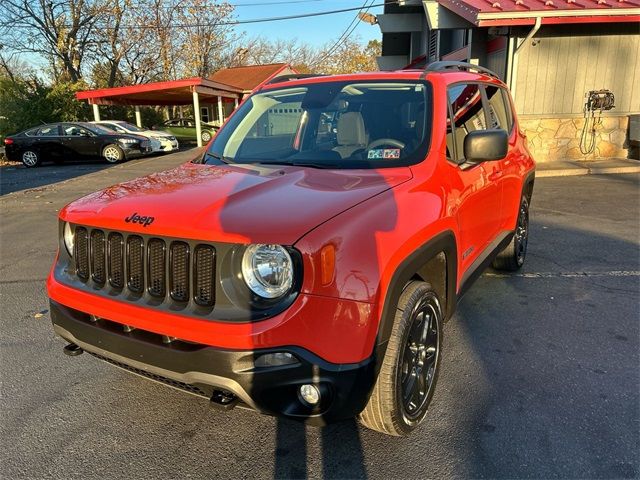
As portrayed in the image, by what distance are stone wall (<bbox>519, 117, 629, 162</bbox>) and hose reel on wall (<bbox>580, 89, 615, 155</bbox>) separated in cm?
7

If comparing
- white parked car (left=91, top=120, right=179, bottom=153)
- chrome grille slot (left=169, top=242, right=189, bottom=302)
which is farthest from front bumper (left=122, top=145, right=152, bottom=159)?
chrome grille slot (left=169, top=242, right=189, bottom=302)

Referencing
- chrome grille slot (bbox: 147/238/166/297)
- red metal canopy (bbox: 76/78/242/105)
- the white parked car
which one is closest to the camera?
chrome grille slot (bbox: 147/238/166/297)

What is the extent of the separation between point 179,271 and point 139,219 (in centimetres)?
32

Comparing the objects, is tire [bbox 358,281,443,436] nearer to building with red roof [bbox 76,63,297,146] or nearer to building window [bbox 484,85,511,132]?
building window [bbox 484,85,511,132]

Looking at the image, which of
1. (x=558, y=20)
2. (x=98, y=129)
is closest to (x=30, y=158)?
(x=98, y=129)

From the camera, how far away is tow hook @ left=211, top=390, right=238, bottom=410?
6.84ft

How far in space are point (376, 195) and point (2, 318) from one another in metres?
3.53

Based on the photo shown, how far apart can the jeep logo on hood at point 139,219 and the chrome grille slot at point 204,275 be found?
29cm

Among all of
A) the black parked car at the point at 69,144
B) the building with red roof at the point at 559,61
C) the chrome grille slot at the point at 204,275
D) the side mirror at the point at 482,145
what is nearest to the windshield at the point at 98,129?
the black parked car at the point at 69,144

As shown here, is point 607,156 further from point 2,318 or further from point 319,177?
point 2,318

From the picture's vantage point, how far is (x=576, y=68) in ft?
37.1

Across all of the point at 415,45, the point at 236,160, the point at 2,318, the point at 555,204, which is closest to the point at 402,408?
the point at 236,160

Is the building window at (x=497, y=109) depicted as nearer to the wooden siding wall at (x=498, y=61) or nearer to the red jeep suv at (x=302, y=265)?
the red jeep suv at (x=302, y=265)

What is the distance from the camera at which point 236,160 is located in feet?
11.0
